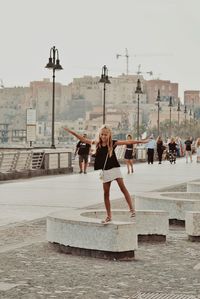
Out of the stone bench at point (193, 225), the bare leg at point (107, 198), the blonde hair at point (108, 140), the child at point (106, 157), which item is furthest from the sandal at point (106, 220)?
the stone bench at point (193, 225)

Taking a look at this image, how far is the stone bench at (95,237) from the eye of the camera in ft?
34.7

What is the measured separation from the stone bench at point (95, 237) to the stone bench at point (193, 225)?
1862mm

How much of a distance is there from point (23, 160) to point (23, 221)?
17132 mm

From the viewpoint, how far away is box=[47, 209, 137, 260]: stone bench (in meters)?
10.6

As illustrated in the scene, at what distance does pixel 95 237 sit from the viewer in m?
10.7

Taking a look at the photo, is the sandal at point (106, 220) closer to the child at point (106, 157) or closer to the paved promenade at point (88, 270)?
the child at point (106, 157)

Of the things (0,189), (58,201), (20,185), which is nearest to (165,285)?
(58,201)

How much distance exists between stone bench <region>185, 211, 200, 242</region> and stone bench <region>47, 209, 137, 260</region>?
1862 millimetres

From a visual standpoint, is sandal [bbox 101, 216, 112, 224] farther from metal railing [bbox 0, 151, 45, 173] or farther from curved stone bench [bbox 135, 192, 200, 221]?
metal railing [bbox 0, 151, 45, 173]

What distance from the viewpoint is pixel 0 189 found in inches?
965

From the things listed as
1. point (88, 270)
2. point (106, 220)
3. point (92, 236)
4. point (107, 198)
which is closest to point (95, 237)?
point (92, 236)

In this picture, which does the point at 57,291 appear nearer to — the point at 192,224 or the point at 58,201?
the point at 192,224

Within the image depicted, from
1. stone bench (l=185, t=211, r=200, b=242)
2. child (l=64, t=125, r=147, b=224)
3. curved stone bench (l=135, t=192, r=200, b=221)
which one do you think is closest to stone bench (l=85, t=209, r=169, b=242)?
child (l=64, t=125, r=147, b=224)

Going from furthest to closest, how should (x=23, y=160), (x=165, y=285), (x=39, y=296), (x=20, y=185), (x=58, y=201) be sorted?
1. (x=23, y=160)
2. (x=20, y=185)
3. (x=58, y=201)
4. (x=165, y=285)
5. (x=39, y=296)
